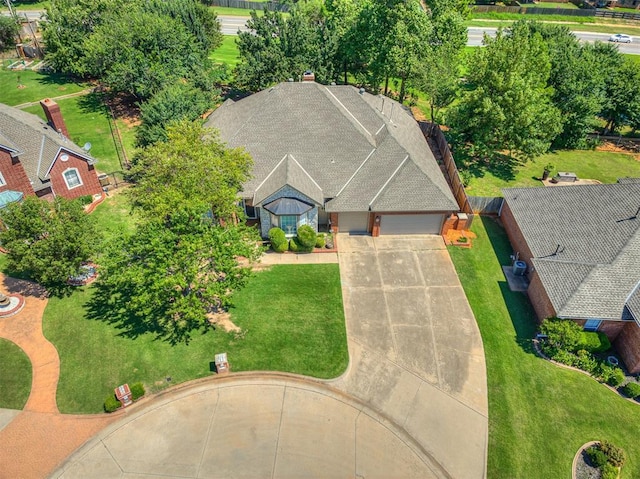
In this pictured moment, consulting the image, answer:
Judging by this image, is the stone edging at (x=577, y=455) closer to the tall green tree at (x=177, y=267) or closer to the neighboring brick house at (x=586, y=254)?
the neighboring brick house at (x=586, y=254)

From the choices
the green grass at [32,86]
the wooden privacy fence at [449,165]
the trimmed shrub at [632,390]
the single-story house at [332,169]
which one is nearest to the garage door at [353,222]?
the single-story house at [332,169]

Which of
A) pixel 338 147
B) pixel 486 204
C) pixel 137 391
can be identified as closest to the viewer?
pixel 137 391

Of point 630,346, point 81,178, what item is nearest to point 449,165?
point 630,346

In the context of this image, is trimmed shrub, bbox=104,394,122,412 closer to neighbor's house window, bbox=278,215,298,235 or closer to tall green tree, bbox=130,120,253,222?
tall green tree, bbox=130,120,253,222

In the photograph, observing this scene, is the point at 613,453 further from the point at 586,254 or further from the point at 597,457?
the point at 586,254

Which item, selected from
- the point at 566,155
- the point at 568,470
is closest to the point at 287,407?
the point at 568,470

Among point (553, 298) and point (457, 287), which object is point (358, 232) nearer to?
point (457, 287)
